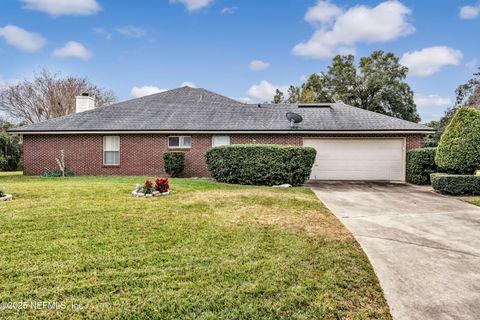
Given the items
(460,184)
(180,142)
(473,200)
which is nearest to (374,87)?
(460,184)

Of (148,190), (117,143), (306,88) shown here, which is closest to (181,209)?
(148,190)

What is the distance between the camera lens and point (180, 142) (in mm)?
14211

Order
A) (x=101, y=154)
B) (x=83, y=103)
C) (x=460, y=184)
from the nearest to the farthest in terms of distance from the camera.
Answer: (x=460, y=184)
(x=101, y=154)
(x=83, y=103)

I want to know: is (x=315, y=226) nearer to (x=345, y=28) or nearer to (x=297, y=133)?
(x=297, y=133)

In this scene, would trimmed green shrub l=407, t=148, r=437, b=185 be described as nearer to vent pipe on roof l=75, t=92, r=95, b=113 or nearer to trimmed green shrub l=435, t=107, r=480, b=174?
trimmed green shrub l=435, t=107, r=480, b=174

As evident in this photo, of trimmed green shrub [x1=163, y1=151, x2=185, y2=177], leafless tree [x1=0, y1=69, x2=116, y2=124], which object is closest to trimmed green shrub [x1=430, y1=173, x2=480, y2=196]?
trimmed green shrub [x1=163, y1=151, x2=185, y2=177]

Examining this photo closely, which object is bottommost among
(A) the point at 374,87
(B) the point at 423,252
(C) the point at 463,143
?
(B) the point at 423,252

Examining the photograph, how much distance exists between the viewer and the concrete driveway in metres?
2.55

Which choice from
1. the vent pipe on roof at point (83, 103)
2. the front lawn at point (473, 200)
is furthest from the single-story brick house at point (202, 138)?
the front lawn at point (473, 200)

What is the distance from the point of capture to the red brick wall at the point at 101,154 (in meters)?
14.1

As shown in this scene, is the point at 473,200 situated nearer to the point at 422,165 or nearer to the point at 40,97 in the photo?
the point at 422,165

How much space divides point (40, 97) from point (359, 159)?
103 feet

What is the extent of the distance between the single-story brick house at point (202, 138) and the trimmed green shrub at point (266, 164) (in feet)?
10.1

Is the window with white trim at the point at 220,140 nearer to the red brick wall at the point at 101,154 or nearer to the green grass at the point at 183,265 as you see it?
the red brick wall at the point at 101,154
